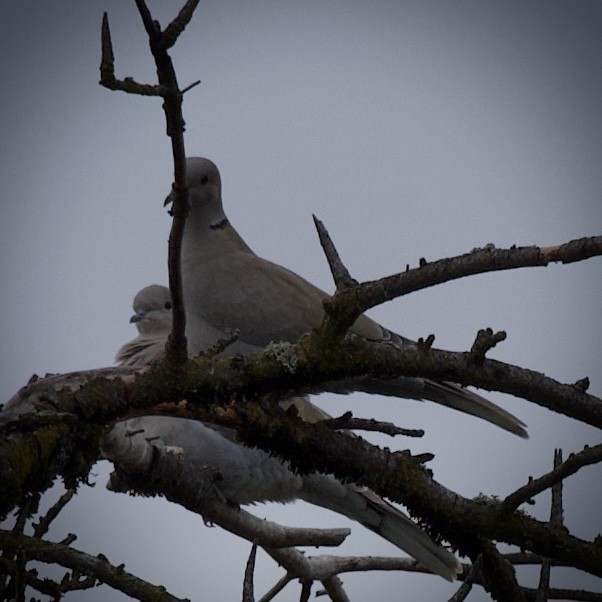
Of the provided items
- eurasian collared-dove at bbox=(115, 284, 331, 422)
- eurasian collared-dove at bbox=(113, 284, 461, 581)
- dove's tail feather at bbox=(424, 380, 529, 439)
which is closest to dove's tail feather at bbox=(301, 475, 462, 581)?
eurasian collared-dove at bbox=(113, 284, 461, 581)

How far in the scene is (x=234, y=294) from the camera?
17.5 ft

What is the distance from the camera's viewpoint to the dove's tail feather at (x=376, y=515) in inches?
170

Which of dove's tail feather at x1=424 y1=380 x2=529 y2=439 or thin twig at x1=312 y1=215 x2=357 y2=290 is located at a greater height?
dove's tail feather at x1=424 y1=380 x2=529 y2=439

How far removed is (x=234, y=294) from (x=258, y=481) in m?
0.96

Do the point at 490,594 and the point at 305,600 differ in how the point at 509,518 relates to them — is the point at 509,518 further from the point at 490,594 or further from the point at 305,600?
the point at 305,600

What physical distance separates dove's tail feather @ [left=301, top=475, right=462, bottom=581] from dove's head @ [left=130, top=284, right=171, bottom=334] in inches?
57.7

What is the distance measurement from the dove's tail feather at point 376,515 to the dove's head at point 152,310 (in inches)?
57.7

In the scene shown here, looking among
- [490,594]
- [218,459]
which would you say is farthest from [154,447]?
[490,594]

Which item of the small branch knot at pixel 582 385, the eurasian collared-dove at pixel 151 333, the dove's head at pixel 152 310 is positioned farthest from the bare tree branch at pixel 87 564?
the dove's head at pixel 152 310

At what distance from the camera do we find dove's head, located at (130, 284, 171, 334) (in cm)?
600

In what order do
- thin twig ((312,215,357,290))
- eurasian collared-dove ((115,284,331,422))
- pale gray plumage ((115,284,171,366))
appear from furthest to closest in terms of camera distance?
pale gray plumage ((115,284,171,366)) < eurasian collared-dove ((115,284,331,422)) < thin twig ((312,215,357,290))

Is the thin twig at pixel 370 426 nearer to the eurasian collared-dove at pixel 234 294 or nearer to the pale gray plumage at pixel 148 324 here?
the eurasian collared-dove at pixel 234 294

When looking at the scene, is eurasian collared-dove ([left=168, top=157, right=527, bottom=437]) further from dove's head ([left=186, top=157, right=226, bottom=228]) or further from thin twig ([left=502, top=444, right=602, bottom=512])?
thin twig ([left=502, top=444, right=602, bottom=512])

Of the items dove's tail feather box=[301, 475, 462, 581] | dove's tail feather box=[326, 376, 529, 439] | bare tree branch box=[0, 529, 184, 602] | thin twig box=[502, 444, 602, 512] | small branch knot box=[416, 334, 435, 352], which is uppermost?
dove's tail feather box=[326, 376, 529, 439]
